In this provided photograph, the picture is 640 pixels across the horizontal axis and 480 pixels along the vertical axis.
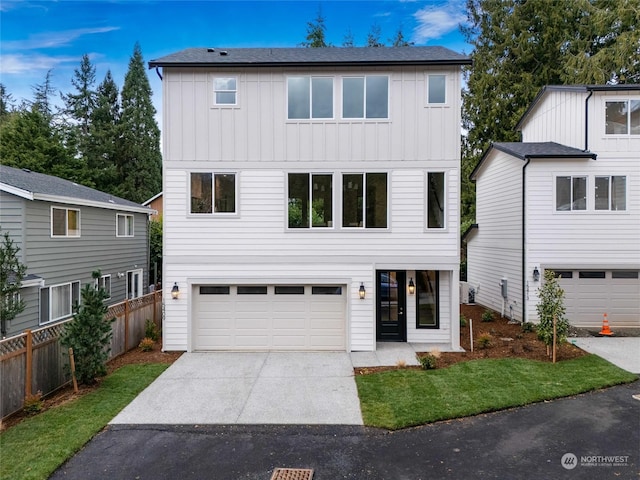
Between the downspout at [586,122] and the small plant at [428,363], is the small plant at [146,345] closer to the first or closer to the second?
the small plant at [428,363]

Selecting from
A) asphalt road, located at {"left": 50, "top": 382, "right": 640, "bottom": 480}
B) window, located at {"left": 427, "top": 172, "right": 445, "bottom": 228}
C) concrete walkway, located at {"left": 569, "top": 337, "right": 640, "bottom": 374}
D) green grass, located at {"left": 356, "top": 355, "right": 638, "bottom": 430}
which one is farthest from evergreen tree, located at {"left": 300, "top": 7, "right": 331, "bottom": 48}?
asphalt road, located at {"left": 50, "top": 382, "right": 640, "bottom": 480}

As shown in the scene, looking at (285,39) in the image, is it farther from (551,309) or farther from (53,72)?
(53,72)

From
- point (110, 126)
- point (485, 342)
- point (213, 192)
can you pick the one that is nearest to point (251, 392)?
point (213, 192)

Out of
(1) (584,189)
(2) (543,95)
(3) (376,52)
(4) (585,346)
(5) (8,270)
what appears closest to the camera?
(5) (8,270)

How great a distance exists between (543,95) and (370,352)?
1181cm

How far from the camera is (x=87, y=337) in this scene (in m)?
7.75

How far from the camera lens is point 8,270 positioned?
882 centimetres

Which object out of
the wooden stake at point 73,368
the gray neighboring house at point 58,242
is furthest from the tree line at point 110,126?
the wooden stake at point 73,368

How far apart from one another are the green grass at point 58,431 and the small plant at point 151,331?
3.01 m

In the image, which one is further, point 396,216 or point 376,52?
point 376,52

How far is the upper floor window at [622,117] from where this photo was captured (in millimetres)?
12758

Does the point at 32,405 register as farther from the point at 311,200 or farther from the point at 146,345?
the point at 311,200

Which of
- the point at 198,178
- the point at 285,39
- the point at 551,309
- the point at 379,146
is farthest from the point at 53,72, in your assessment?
the point at 551,309

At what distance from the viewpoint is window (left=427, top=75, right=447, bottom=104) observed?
10.5m
